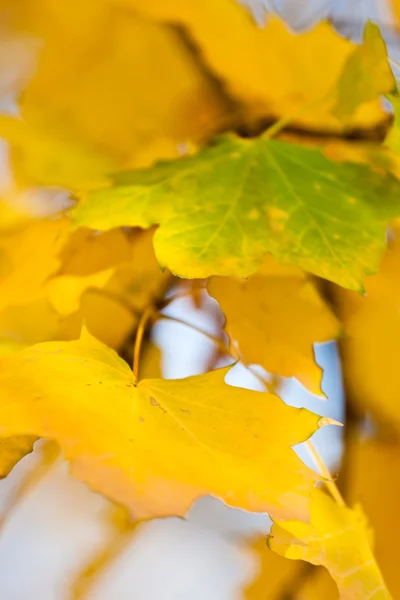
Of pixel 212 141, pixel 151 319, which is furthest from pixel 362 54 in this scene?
pixel 151 319

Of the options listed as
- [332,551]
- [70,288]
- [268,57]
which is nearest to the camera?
[332,551]

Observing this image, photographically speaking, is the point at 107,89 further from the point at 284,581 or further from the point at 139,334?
the point at 284,581

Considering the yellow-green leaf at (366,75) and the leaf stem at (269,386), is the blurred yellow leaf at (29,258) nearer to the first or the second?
the leaf stem at (269,386)

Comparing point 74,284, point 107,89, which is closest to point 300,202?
point 74,284

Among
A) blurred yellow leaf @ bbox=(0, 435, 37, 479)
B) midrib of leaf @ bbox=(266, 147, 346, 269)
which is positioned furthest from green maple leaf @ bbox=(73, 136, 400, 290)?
blurred yellow leaf @ bbox=(0, 435, 37, 479)

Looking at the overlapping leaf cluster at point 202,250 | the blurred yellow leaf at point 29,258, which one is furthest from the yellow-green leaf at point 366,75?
the blurred yellow leaf at point 29,258

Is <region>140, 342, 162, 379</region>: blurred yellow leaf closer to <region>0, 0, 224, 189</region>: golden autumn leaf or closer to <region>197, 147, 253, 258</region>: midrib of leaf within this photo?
<region>197, 147, 253, 258</region>: midrib of leaf

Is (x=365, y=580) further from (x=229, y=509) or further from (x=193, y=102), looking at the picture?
(x=193, y=102)
